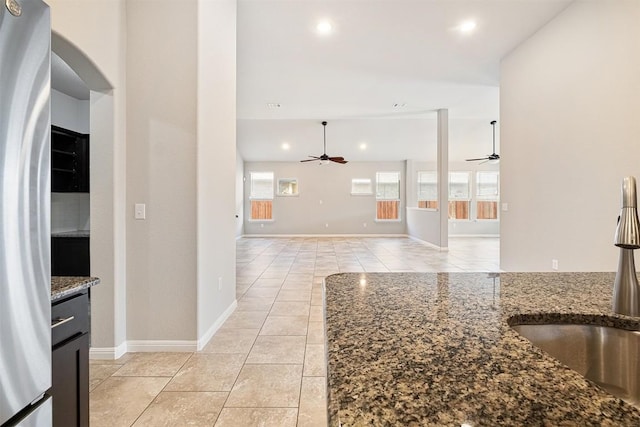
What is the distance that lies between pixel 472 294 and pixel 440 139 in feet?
24.2

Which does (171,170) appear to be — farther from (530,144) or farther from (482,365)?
(530,144)

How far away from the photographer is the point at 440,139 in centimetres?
774

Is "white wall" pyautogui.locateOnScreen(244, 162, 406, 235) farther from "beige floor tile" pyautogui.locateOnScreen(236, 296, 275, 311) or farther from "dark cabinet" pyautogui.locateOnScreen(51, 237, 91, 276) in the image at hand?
"dark cabinet" pyautogui.locateOnScreen(51, 237, 91, 276)

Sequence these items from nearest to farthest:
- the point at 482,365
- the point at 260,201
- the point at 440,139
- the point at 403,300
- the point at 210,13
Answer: the point at 482,365 → the point at 403,300 → the point at 210,13 → the point at 440,139 → the point at 260,201

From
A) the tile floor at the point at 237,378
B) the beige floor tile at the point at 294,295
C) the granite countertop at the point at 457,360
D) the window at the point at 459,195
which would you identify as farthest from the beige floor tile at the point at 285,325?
the window at the point at 459,195

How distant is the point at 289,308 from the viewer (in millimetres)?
3592

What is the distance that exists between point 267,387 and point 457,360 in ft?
5.78

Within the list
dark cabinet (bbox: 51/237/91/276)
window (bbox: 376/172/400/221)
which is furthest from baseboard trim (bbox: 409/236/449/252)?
dark cabinet (bbox: 51/237/91/276)

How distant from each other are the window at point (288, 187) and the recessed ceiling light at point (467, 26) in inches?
327

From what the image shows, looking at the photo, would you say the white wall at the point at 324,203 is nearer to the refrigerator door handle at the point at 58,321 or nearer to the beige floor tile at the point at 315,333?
the beige floor tile at the point at 315,333

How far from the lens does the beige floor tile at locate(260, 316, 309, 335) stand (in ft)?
9.62

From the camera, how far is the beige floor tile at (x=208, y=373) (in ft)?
6.72

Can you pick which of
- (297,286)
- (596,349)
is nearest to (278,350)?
(297,286)

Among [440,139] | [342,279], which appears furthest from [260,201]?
[342,279]
